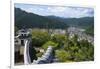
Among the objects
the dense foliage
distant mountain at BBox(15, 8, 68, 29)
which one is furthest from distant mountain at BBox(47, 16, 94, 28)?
the dense foliage

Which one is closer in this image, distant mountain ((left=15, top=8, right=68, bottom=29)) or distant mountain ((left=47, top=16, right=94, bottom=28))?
distant mountain ((left=15, top=8, right=68, bottom=29))

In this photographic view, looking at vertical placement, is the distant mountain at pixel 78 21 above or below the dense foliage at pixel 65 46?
above

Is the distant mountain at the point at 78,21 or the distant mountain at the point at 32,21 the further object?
the distant mountain at the point at 78,21

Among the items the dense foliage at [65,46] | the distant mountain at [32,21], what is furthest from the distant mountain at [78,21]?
the dense foliage at [65,46]

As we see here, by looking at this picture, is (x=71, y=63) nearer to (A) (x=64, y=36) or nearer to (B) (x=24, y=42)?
(A) (x=64, y=36)

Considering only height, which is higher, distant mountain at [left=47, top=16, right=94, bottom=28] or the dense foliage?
distant mountain at [left=47, top=16, right=94, bottom=28]

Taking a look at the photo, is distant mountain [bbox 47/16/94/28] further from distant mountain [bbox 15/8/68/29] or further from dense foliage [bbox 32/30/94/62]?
dense foliage [bbox 32/30/94/62]

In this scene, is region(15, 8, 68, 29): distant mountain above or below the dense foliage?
above

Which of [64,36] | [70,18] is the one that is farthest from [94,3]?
[64,36]

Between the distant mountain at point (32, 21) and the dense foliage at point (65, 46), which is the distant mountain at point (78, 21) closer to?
the distant mountain at point (32, 21)
